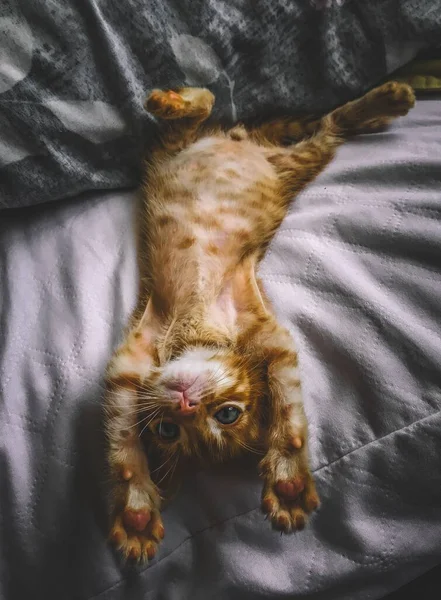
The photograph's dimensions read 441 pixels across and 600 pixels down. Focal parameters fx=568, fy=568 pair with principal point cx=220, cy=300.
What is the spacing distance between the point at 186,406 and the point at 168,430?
50mm

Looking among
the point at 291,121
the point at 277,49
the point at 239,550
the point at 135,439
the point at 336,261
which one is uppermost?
the point at 277,49

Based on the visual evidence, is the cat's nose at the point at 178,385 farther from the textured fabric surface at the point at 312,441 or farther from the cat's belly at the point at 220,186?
the cat's belly at the point at 220,186

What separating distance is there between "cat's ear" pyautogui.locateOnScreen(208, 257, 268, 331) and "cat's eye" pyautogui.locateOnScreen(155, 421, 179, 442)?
179 mm

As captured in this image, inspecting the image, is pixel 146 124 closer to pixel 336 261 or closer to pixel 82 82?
pixel 82 82

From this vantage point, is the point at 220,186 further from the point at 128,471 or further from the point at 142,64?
the point at 128,471

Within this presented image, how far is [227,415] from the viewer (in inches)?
33.1

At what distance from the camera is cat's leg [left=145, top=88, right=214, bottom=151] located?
965 millimetres

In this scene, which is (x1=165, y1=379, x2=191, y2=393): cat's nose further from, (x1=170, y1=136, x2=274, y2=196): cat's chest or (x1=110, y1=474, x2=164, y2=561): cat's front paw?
(x1=170, y1=136, x2=274, y2=196): cat's chest

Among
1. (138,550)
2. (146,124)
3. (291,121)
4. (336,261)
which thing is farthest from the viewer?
(291,121)

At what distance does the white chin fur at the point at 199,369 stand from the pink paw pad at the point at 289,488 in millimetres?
175

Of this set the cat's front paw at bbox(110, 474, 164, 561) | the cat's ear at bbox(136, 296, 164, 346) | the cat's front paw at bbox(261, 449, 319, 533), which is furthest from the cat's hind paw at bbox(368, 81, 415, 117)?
the cat's front paw at bbox(110, 474, 164, 561)

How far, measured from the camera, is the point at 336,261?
880mm

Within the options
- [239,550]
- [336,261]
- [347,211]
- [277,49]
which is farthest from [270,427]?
[277,49]

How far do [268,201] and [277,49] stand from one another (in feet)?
0.92
